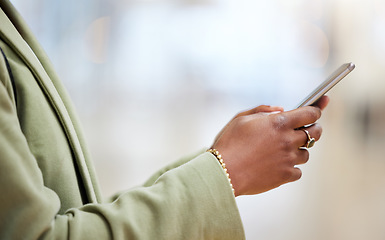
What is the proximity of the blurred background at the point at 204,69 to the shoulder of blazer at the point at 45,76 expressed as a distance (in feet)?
6.78

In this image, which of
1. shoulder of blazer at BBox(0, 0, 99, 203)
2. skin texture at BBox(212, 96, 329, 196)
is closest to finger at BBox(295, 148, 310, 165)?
skin texture at BBox(212, 96, 329, 196)

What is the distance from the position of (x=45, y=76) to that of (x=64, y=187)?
4.7 inches

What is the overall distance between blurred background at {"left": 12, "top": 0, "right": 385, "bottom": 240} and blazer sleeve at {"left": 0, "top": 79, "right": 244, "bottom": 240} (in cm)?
217

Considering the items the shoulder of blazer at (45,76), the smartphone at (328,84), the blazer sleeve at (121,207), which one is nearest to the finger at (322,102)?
the smartphone at (328,84)

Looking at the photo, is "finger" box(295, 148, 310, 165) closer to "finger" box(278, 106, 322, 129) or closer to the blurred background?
"finger" box(278, 106, 322, 129)

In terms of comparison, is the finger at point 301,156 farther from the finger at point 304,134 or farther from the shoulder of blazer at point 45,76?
the shoulder of blazer at point 45,76

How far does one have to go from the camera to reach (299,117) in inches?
18.1

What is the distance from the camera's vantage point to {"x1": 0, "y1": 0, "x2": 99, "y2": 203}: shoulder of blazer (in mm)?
453

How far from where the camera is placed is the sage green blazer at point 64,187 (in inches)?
13.7

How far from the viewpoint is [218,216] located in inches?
15.6

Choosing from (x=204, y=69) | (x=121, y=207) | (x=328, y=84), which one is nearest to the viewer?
(x=121, y=207)

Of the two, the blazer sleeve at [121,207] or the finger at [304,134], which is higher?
the finger at [304,134]

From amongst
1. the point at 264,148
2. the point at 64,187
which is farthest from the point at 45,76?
the point at 264,148

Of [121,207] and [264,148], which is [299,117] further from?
[121,207]
